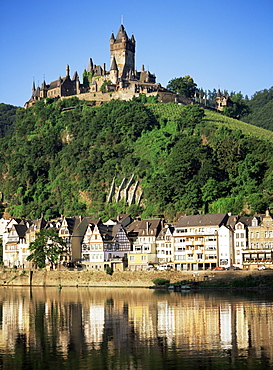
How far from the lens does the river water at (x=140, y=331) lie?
135 feet

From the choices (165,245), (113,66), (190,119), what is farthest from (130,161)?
(113,66)

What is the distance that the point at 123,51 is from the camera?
188250 mm

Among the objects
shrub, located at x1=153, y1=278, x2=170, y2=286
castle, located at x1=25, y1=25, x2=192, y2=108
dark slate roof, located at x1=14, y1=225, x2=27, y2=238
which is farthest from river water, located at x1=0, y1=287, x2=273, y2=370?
castle, located at x1=25, y1=25, x2=192, y2=108

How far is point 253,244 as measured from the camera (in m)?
92.6

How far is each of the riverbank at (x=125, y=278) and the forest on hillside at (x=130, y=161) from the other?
23.5 metres

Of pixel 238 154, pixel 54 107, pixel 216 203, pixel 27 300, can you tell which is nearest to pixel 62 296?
pixel 27 300

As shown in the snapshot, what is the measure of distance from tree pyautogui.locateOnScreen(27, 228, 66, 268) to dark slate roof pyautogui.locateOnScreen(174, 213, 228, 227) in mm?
18876

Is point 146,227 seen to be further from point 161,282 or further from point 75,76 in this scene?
point 75,76

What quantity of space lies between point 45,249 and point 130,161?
146ft

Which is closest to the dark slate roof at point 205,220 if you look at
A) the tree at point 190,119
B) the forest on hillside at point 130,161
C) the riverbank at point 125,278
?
the forest on hillside at point 130,161

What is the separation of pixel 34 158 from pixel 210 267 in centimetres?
8024

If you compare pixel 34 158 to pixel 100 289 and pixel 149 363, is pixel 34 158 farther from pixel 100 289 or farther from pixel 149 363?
pixel 149 363

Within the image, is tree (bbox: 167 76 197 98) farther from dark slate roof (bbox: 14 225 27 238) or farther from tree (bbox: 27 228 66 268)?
tree (bbox: 27 228 66 268)

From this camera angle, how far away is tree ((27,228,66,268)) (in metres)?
100
